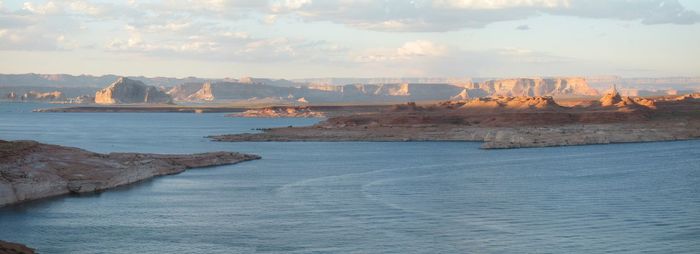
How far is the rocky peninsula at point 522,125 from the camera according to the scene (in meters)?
70.9

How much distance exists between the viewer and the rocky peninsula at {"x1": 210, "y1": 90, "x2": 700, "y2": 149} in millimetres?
70875

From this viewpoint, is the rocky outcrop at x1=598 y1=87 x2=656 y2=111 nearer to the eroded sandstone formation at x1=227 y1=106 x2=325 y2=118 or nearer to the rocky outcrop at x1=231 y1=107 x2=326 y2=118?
the eroded sandstone formation at x1=227 y1=106 x2=325 y2=118

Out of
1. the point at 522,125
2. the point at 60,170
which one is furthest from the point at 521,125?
the point at 60,170

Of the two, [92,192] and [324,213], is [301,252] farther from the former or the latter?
[92,192]

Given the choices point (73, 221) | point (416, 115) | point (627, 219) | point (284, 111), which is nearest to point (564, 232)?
point (627, 219)

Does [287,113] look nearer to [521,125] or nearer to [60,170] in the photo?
[521,125]

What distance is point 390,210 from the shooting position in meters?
32.0

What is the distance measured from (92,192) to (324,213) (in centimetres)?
1204

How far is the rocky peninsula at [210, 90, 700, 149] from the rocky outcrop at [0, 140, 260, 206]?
28.8 metres

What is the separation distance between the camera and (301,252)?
24.6m

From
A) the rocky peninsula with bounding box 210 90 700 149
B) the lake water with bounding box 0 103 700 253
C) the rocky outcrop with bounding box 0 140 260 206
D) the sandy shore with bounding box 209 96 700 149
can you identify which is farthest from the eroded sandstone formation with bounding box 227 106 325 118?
the rocky outcrop with bounding box 0 140 260 206

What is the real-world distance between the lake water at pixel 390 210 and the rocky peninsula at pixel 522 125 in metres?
16.8

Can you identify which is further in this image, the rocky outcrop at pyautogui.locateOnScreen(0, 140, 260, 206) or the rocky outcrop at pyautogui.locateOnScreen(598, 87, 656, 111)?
the rocky outcrop at pyautogui.locateOnScreen(598, 87, 656, 111)

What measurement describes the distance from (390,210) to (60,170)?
52.0 ft
